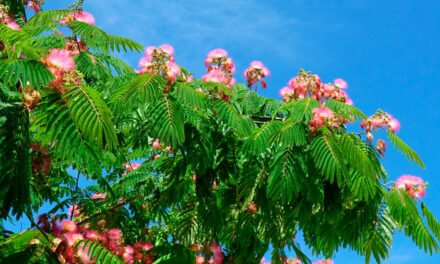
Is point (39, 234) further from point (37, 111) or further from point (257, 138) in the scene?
point (257, 138)

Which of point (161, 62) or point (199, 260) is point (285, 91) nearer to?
point (161, 62)

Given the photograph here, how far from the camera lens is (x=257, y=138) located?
3914 millimetres

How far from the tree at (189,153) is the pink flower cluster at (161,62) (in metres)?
0.01

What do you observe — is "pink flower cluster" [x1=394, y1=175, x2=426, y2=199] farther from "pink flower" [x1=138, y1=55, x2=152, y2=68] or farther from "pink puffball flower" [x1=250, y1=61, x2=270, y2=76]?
"pink flower" [x1=138, y1=55, x2=152, y2=68]

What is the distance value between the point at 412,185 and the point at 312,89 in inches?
54.5

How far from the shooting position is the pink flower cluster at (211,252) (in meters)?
5.76

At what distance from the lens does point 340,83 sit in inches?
195

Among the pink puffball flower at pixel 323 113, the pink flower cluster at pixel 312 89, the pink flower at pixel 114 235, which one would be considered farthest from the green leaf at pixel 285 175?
the pink flower at pixel 114 235

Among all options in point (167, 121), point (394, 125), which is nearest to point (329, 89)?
point (394, 125)

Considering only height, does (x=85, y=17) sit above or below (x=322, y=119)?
above

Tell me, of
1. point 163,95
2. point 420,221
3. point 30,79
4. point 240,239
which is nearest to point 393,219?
point 420,221

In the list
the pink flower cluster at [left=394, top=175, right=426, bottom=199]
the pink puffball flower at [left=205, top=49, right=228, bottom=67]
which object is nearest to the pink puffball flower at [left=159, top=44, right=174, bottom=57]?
the pink puffball flower at [left=205, top=49, right=228, bottom=67]

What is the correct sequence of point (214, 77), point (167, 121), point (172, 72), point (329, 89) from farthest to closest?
point (329, 89) → point (214, 77) → point (172, 72) → point (167, 121)

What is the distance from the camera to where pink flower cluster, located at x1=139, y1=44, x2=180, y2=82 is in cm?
376
